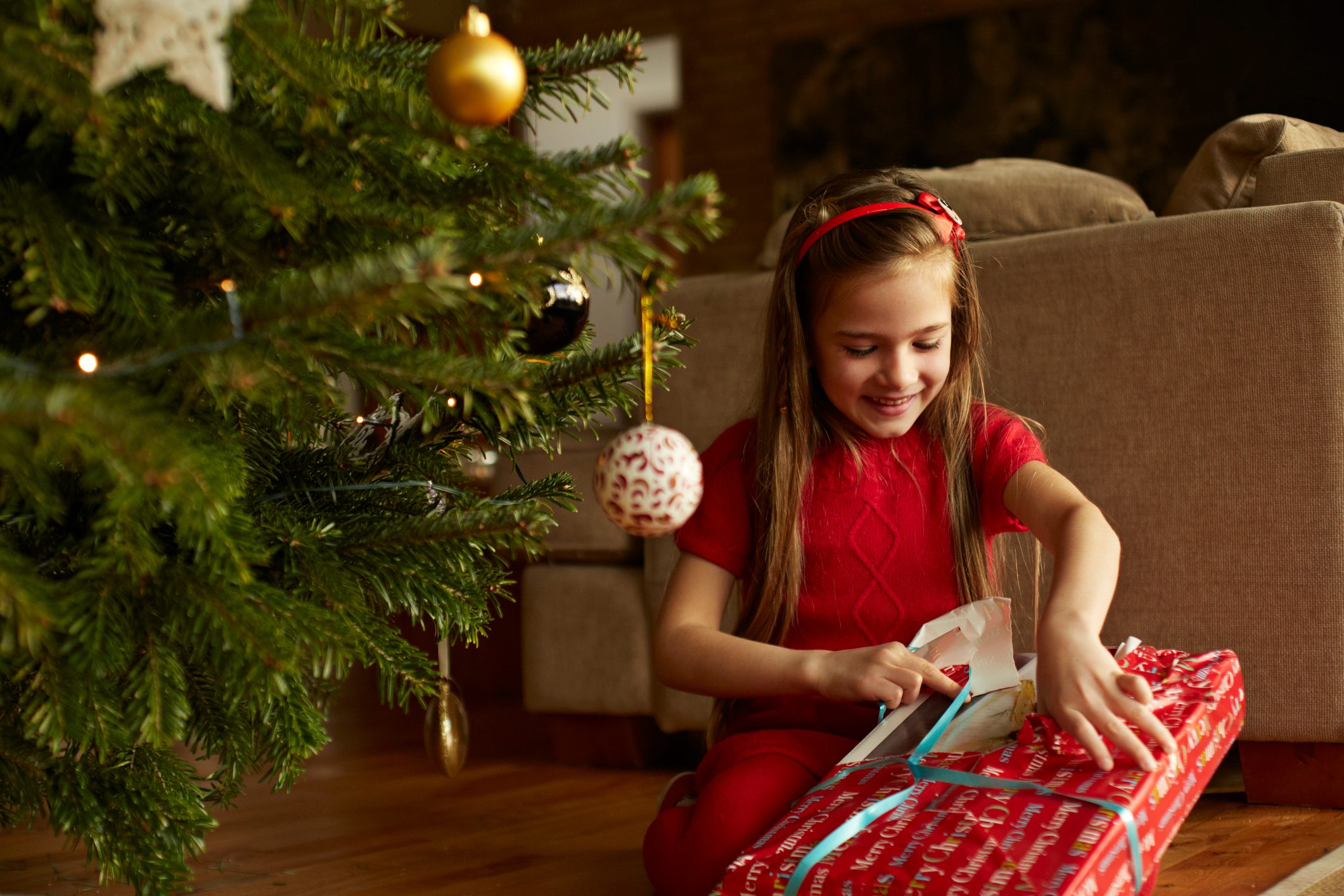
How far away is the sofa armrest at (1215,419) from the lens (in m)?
1.22

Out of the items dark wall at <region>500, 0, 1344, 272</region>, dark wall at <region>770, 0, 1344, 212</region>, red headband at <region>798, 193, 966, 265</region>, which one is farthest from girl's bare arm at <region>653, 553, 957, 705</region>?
dark wall at <region>770, 0, 1344, 212</region>

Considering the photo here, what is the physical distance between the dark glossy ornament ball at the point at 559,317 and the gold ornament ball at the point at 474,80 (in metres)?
0.25

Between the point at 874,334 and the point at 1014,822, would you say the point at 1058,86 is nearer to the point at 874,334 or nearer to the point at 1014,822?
the point at 874,334

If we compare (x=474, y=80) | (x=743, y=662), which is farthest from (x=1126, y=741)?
(x=474, y=80)

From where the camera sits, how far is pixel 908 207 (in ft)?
3.58

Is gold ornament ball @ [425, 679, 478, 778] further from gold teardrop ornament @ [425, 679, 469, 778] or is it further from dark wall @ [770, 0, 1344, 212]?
dark wall @ [770, 0, 1344, 212]

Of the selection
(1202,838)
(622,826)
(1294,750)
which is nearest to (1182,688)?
(1202,838)

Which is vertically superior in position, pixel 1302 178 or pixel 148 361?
pixel 1302 178

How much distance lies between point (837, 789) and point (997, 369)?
0.68m

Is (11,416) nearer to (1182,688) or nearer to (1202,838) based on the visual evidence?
(1182,688)

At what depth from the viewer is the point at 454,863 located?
1.16 m

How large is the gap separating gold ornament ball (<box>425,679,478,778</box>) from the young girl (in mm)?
193

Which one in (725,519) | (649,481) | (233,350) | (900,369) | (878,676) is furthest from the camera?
(725,519)

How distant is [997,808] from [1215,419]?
0.67 m
